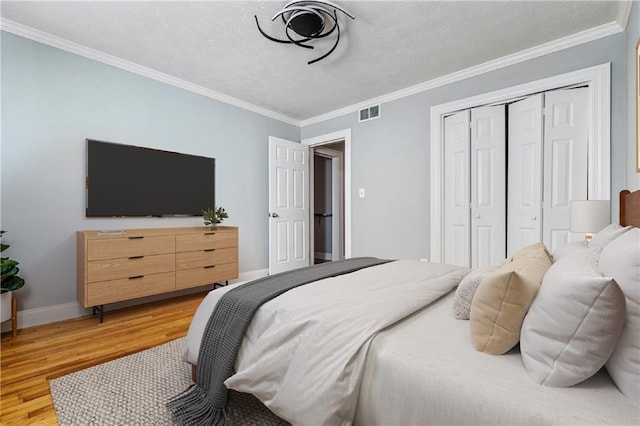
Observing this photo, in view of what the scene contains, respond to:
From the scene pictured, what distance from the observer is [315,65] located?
9.92ft

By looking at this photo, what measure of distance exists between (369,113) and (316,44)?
154 cm

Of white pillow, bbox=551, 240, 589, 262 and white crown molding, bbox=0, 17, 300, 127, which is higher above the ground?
white crown molding, bbox=0, 17, 300, 127

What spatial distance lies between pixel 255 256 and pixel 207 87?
2287 millimetres

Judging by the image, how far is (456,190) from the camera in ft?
10.8

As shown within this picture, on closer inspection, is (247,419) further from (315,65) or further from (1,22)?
(1,22)

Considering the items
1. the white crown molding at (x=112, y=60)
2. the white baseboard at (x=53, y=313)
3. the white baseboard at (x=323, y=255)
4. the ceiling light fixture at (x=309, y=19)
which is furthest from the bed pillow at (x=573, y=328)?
the white baseboard at (x=323, y=255)

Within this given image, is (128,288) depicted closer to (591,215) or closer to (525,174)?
(591,215)

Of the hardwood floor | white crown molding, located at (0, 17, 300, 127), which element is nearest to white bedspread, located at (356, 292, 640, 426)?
the hardwood floor

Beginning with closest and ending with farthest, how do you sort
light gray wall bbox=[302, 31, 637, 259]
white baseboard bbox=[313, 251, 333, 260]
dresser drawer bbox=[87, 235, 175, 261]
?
dresser drawer bbox=[87, 235, 175, 261] → light gray wall bbox=[302, 31, 637, 259] → white baseboard bbox=[313, 251, 333, 260]

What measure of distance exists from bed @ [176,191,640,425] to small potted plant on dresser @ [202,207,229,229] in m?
2.39

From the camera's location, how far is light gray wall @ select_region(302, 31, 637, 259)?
2734 millimetres

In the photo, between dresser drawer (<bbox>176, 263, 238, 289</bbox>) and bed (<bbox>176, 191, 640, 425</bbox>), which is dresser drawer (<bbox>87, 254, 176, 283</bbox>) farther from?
bed (<bbox>176, 191, 640, 425</bbox>)

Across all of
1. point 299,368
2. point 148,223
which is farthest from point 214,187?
point 299,368

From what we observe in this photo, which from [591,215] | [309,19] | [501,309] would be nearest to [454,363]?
[501,309]
